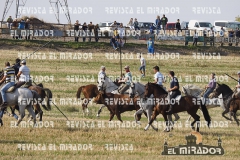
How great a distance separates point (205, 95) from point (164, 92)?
462 cm

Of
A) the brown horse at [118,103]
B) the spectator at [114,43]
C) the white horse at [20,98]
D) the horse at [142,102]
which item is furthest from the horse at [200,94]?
the spectator at [114,43]

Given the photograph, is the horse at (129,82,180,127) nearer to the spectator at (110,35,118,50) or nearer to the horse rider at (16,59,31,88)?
the horse rider at (16,59,31,88)

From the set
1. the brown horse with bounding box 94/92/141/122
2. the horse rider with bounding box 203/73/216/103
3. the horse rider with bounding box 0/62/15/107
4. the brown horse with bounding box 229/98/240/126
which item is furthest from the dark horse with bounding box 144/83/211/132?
the horse rider with bounding box 0/62/15/107

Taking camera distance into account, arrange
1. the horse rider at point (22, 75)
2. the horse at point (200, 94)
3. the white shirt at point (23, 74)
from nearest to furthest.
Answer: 1. the horse rider at point (22, 75)
2. the white shirt at point (23, 74)
3. the horse at point (200, 94)

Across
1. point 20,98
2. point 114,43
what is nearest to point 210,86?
point 20,98

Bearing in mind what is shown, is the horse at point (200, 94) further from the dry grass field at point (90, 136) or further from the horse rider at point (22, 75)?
the horse rider at point (22, 75)

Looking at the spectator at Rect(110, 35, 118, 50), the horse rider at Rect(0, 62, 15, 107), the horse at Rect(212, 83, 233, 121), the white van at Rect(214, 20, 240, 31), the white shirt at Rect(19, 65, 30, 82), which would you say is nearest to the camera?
the horse rider at Rect(0, 62, 15, 107)

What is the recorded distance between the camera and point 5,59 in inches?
1807

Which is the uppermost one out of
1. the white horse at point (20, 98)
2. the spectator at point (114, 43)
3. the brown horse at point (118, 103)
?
the spectator at point (114, 43)

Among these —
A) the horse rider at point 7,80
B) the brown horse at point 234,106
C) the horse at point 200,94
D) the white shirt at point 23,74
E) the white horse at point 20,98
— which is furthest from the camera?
the horse at point 200,94

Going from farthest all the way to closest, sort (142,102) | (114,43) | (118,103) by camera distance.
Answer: (114,43) → (118,103) → (142,102)

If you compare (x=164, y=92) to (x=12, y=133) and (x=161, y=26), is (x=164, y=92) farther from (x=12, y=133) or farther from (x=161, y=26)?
(x=161, y=26)

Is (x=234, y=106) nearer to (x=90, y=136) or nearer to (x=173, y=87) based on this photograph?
(x=173, y=87)

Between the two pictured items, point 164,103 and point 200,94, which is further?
point 200,94
